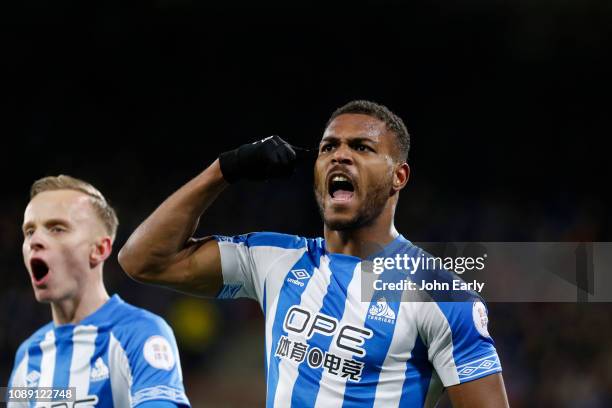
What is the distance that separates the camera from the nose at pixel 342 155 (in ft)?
9.00

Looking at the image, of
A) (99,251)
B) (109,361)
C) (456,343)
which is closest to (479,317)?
(456,343)

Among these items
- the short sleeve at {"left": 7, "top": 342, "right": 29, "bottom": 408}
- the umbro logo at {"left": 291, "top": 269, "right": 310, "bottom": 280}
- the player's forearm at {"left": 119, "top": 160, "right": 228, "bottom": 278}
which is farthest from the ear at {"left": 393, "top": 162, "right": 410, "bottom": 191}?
the short sleeve at {"left": 7, "top": 342, "right": 29, "bottom": 408}

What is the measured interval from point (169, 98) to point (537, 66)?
3.96 metres

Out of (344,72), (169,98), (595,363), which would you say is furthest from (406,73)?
(595,363)

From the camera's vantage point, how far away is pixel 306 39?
947 cm

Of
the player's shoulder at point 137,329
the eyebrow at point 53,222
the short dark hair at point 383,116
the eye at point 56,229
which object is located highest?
the short dark hair at point 383,116

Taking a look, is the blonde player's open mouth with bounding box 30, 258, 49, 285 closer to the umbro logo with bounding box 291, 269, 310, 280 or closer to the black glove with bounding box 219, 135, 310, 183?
the black glove with bounding box 219, 135, 310, 183

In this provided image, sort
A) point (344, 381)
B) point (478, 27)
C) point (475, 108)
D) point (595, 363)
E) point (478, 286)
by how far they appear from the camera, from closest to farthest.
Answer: point (344, 381) → point (478, 286) → point (595, 363) → point (475, 108) → point (478, 27)

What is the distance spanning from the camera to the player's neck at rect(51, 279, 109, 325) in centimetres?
325

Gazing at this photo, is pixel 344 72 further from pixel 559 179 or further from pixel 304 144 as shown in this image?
pixel 559 179

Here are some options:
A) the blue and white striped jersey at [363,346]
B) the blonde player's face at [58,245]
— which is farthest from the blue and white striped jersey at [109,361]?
the blue and white striped jersey at [363,346]

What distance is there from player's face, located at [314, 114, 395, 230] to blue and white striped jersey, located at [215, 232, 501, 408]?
6.8 inches

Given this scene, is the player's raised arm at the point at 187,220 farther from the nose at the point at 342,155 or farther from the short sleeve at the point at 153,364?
the short sleeve at the point at 153,364

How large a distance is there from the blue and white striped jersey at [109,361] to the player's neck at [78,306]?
0.03 meters
